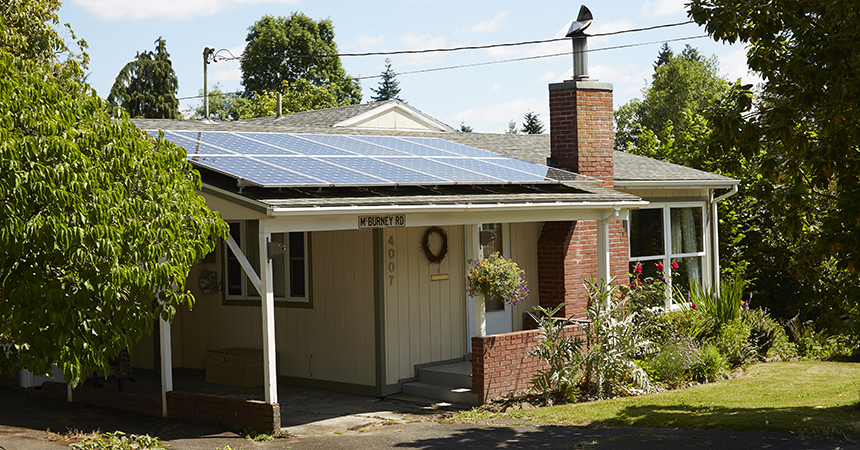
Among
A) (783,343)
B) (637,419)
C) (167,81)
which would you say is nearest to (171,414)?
(637,419)

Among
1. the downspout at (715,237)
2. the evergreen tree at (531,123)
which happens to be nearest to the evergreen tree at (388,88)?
the evergreen tree at (531,123)

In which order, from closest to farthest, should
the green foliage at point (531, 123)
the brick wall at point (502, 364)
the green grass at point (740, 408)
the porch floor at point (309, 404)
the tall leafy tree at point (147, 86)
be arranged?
the green grass at point (740, 408) < the porch floor at point (309, 404) < the brick wall at point (502, 364) < the tall leafy tree at point (147, 86) < the green foliage at point (531, 123)

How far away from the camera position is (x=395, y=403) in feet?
37.1

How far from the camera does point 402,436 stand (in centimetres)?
927

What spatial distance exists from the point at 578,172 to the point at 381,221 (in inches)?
195

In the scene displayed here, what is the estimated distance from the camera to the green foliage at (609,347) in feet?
37.0

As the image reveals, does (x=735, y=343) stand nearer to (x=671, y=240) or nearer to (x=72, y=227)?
(x=671, y=240)

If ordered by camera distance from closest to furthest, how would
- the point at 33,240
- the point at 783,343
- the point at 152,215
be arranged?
the point at 33,240 < the point at 152,215 < the point at 783,343

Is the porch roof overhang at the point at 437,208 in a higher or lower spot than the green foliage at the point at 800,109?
lower

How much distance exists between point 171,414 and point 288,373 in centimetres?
254

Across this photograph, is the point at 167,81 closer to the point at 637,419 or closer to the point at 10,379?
the point at 10,379

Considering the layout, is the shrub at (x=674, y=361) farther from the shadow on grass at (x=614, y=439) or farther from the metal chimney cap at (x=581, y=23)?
the metal chimney cap at (x=581, y=23)

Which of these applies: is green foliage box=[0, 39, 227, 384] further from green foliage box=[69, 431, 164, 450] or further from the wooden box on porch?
the wooden box on porch

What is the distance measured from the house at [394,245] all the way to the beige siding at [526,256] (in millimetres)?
28
